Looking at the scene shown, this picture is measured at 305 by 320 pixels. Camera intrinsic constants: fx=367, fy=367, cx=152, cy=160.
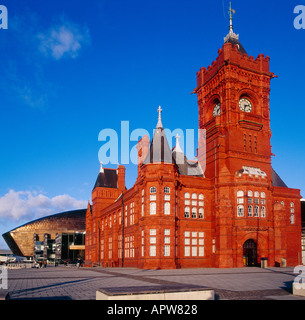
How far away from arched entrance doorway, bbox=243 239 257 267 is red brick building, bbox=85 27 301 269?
0.12 meters

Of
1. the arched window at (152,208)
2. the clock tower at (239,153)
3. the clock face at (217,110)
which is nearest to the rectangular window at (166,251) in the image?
the arched window at (152,208)

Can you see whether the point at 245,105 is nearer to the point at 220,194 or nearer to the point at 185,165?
the point at 185,165

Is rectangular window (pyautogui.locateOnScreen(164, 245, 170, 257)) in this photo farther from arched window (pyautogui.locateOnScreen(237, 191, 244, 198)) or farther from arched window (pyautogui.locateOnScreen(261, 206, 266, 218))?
arched window (pyautogui.locateOnScreen(261, 206, 266, 218))

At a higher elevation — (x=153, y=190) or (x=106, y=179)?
(x=106, y=179)

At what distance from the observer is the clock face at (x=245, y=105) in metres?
52.8

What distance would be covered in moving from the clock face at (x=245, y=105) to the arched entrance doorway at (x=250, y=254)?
61.3 ft

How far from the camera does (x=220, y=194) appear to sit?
4653 centimetres

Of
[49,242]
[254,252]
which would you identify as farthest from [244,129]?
[49,242]

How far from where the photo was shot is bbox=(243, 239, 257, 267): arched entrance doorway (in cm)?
4662

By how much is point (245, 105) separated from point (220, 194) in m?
14.8

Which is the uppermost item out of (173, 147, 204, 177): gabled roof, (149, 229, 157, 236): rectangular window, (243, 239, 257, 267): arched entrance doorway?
(173, 147, 204, 177): gabled roof

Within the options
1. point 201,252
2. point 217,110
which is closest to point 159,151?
point 201,252

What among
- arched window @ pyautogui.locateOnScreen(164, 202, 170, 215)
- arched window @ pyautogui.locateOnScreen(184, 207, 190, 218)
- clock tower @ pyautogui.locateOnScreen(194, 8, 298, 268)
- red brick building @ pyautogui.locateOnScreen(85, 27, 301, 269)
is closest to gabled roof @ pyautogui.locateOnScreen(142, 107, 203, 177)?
red brick building @ pyautogui.locateOnScreen(85, 27, 301, 269)
